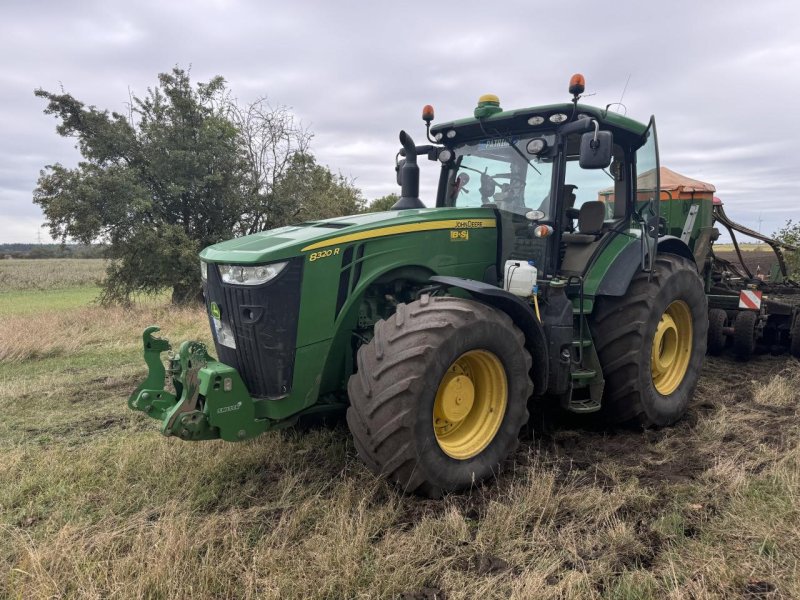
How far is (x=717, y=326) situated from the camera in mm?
7469

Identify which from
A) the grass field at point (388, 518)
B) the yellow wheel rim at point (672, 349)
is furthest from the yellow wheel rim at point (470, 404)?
the yellow wheel rim at point (672, 349)

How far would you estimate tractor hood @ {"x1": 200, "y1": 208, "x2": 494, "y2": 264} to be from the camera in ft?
11.4

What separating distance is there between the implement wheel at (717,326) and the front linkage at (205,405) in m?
6.35

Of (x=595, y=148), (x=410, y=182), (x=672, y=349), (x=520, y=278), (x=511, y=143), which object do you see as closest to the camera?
(x=595, y=148)

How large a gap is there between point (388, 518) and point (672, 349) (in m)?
3.52

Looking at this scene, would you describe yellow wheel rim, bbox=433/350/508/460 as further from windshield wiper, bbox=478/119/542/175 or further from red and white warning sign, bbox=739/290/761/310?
red and white warning sign, bbox=739/290/761/310

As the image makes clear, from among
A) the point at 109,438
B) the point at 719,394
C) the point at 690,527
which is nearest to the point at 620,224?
the point at 719,394

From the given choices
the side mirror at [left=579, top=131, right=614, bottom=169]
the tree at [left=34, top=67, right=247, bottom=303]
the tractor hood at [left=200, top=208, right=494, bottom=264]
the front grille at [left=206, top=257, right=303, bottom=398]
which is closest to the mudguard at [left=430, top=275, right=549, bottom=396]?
the tractor hood at [left=200, top=208, right=494, bottom=264]

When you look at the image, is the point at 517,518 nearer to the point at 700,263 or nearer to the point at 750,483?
the point at 750,483

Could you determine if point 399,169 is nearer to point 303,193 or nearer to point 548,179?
point 548,179

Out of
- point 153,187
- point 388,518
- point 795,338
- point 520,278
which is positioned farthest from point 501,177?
point 153,187

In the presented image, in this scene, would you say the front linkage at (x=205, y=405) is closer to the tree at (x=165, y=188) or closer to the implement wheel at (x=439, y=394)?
the implement wheel at (x=439, y=394)

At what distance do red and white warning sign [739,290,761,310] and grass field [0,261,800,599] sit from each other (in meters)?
2.48

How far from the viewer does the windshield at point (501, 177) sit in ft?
14.9
